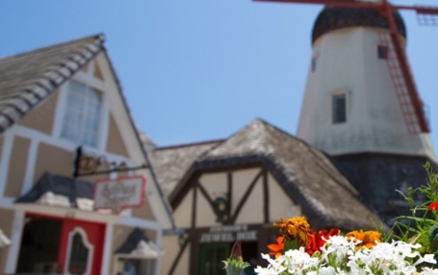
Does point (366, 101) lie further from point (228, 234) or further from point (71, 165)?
point (71, 165)

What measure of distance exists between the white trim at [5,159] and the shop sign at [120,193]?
1.41m

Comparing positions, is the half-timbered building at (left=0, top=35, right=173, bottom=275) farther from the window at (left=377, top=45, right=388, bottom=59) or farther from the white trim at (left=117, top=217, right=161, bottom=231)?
the window at (left=377, top=45, right=388, bottom=59)

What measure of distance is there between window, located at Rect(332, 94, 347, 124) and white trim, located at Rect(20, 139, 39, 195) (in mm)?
12907

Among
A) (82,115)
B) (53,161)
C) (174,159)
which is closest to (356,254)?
(53,161)

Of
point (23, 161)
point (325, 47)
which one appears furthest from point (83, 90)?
point (325, 47)

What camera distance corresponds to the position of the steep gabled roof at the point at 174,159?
656 inches

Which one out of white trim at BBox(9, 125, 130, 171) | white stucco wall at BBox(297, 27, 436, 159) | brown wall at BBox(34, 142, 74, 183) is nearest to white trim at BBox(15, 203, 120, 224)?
brown wall at BBox(34, 142, 74, 183)

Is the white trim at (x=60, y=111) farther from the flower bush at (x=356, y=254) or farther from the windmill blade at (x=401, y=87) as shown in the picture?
the windmill blade at (x=401, y=87)

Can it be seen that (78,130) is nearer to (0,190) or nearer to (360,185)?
(0,190)

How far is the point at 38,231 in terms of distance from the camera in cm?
1021

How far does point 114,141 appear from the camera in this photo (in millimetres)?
Result: 9305

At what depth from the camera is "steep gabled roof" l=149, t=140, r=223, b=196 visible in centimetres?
1666

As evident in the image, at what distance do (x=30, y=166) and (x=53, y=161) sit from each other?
1.48ft

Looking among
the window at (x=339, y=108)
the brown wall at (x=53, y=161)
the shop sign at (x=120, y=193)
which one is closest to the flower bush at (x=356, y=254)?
the shop sign at (x=120, y=193)
